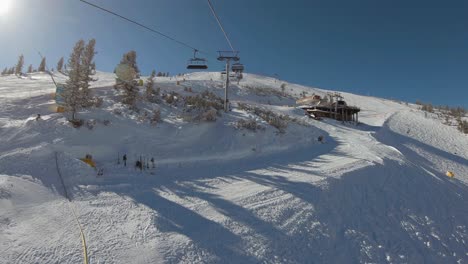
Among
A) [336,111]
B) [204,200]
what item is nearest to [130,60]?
[204,200]

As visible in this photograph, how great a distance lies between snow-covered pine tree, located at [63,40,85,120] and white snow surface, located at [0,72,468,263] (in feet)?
2.31

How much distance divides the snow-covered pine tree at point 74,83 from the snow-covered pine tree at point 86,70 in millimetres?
173

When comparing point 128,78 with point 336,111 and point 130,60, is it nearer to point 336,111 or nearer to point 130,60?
point 130,60

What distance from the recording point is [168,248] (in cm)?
511

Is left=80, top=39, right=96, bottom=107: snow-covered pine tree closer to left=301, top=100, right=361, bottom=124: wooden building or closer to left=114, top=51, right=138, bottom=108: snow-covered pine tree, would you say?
left=114, top=51, right=138, bottom=108: snow-covered pine tree

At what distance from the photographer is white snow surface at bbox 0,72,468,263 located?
17.3ft

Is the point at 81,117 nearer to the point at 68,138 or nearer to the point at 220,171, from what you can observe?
the point at 68,138

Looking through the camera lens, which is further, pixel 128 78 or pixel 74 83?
pixel 128 78

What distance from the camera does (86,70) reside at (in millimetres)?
13812

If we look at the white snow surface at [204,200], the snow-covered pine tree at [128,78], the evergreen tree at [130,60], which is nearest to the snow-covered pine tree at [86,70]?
the white snow surface at [204,200]

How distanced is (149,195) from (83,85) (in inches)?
365

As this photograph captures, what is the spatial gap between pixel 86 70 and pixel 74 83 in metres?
1.16

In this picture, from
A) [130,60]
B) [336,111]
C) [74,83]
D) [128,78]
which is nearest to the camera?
[74,83]

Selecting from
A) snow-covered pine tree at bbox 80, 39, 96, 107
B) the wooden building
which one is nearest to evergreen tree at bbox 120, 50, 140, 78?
snow-covered pine tree at bbox 80, 39, 96, 107
